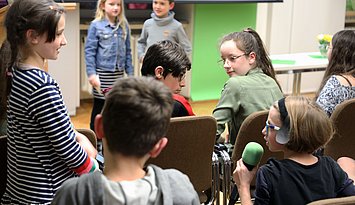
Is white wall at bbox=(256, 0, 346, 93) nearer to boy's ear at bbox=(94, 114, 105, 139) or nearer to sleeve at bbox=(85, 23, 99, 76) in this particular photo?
sleeve at bbox=(85, 23, 99, 76)

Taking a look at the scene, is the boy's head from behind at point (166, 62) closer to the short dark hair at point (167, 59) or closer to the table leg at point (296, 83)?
the short dark hair at point (167, 59)

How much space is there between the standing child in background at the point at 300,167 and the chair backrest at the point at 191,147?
51 centimetres

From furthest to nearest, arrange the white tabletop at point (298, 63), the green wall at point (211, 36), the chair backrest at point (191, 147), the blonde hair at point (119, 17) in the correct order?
the green wall at point (211, 36) → the white tabletop at point (298, 63) → the blonde hair at point (119, 17) → the chair backrest at point (191, 147)

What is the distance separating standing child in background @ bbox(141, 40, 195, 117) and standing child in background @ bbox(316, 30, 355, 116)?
2.74 ft

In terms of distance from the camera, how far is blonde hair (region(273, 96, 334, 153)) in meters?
1.84

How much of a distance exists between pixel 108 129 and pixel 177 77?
1324 mm

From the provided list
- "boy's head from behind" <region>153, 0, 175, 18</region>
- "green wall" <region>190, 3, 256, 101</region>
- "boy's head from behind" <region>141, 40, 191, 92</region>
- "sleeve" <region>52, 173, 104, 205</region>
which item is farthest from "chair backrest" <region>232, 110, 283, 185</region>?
"green wall" <region>190, 3, 256, 101</region>

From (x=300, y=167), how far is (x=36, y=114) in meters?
0.87

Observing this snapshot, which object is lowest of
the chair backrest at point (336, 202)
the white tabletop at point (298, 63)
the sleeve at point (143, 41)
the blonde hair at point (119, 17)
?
the chair backrest at point (336, 202)

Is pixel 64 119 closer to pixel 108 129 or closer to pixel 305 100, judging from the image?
pixel 108 129

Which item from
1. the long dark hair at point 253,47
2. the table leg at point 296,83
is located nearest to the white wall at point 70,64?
the table leg at point 296,83

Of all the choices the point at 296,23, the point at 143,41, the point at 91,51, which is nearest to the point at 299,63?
the point at 143,41

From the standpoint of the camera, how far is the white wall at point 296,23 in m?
6.20

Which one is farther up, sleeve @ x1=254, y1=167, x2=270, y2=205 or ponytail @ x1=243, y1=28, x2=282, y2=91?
ponytail @ x1=243, y1=28, x2=282, y2=91
